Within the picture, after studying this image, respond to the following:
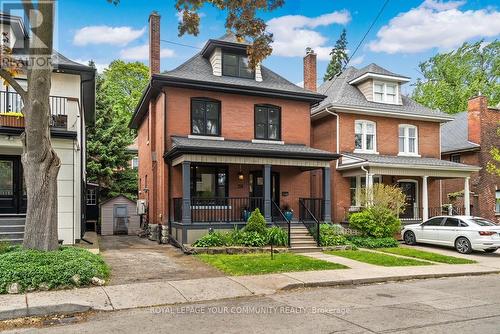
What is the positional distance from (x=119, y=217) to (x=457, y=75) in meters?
38.3

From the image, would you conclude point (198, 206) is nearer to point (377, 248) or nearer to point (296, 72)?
point (377, 248)

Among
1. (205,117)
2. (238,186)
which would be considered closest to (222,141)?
(205,117)

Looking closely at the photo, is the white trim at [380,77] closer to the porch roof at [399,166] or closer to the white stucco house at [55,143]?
the porch roof at [399,166]

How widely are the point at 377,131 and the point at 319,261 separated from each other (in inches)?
444

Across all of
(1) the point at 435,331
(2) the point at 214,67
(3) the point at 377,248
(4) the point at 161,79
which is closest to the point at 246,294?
(1) the point at 435,331

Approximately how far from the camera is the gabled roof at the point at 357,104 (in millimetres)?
21492

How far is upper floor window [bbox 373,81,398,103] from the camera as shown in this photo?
76.5 ft

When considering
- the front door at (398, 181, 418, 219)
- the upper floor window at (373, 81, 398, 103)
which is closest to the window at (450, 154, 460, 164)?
the front door at (398, 181, 418, 219)

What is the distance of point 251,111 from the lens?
19594 millimetres

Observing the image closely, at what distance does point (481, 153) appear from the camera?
2553 centimetres

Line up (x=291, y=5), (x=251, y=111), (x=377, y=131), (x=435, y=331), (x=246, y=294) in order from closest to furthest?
(x=435, y=331)
(x=246, y=294)
(x=291, y=5)
(x=251, y=111)
(x=377, y=131)

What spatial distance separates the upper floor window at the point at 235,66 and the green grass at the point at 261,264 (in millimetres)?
9302

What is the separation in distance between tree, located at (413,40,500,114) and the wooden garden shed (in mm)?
31598

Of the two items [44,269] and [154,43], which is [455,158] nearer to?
[154,43]
